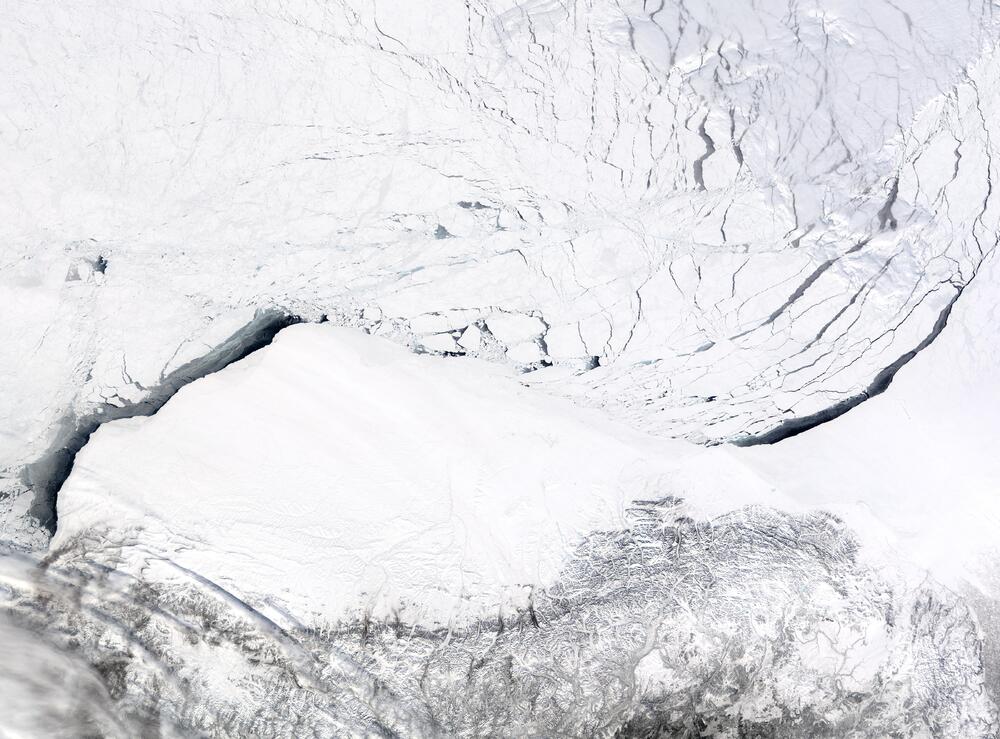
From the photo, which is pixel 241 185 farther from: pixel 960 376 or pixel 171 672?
pixel 960 376

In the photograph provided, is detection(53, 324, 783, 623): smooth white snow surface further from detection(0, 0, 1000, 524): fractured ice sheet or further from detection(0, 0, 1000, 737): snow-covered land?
detection(0, 0, 1000, 524): fractured ice sheet

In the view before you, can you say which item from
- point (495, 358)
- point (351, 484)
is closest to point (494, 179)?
point (495, 358)

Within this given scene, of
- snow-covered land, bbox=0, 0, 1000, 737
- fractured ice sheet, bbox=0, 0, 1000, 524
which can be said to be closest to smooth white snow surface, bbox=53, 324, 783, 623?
snow-covered land, bbox=0, 0, 1000, 737

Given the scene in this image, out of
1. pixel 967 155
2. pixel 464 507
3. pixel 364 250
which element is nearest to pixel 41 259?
pixel 364 250

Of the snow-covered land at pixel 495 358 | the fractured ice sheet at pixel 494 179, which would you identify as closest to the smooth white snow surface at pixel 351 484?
the snow-covered land at pixel 495 358

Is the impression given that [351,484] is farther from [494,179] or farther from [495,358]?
[494,179]

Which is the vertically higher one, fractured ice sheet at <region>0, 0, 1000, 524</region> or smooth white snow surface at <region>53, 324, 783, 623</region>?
fractured ice sheet at <region>0, 0, 1000, 524</region>

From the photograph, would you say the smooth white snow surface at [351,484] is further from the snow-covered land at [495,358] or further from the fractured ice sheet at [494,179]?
the fractured ice sheet at [494,179]

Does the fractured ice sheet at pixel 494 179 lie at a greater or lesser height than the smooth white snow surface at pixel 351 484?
greater
